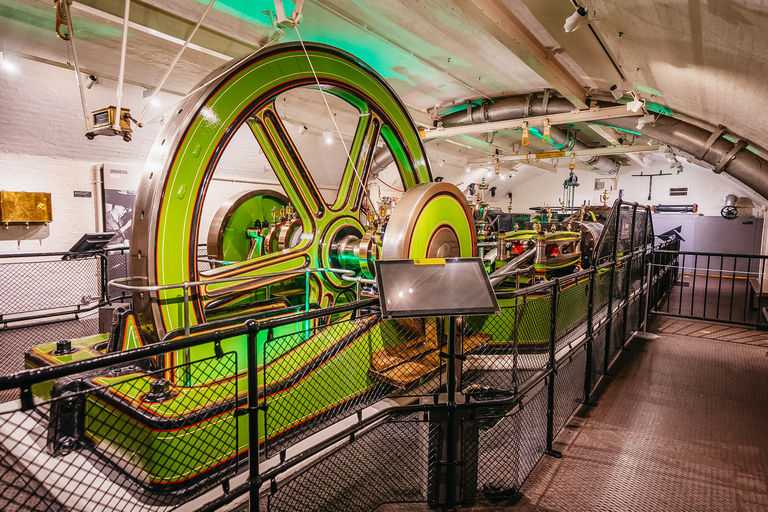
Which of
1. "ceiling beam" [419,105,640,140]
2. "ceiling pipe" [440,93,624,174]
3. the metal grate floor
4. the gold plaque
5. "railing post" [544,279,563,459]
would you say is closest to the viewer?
the metal grate floor

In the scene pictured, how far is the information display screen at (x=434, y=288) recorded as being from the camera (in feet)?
6.39

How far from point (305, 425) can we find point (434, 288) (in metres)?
1.34

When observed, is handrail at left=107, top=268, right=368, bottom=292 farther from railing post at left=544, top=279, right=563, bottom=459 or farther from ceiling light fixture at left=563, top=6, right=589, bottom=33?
ceiling light fixture at left=563, top=6, right=589, bottom=33

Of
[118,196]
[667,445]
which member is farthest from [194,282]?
[118,196]

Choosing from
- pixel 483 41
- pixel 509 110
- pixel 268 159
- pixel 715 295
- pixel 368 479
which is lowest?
pixel 368 479

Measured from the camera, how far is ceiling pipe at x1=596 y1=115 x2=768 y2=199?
5.88 meters

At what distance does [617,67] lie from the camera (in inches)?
197

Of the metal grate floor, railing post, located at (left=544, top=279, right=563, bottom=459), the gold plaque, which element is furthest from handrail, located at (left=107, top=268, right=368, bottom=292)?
the gold plaque

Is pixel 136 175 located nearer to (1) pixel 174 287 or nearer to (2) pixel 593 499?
(1) pixel 174 287

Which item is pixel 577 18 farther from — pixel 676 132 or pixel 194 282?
pixel 676 132

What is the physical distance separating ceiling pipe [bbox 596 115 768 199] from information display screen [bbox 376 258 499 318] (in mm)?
5996

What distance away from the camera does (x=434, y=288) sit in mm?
2066

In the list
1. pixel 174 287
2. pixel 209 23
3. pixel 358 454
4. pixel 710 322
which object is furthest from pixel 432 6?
pixel 710 322

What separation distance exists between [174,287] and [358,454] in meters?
1.57
